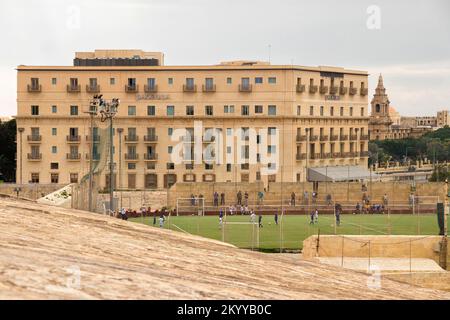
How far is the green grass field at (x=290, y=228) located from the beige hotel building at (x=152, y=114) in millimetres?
17786

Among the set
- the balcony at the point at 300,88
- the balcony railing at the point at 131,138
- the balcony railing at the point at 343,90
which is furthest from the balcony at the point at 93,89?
the balcony railing at the point at 343,90

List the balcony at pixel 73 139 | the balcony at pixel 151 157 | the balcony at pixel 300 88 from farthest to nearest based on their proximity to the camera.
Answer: the balcony at pixel 300 88, the balcony at pixel 73 139, the balcony at pixel 151 157

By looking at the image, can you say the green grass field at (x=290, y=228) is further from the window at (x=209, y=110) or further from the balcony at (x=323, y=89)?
the balcony at (x=323, y=89)

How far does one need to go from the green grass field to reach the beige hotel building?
58.4ft

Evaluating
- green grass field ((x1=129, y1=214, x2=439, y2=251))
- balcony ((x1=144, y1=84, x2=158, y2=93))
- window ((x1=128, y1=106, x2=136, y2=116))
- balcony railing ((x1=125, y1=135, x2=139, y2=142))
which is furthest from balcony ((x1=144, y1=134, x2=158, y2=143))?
green grass field ((x1=129, y1=214, x2=439, y2=251))

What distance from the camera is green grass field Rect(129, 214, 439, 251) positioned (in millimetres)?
48009

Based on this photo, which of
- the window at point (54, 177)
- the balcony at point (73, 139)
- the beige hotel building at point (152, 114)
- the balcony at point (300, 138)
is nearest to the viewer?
the window at point (54, 177)

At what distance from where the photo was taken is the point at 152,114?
270 feet

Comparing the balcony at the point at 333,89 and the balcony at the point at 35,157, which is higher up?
the balcony at the point at 333,89

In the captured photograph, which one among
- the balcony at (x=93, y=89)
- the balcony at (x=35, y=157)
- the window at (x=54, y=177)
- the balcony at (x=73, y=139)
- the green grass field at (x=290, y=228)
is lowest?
the green grass field at (x=290, y=228)

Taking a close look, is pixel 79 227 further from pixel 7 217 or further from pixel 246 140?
pixel 246 140

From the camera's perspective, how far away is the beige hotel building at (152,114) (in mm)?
81312

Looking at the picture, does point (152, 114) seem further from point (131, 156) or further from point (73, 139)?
point (73, 139)

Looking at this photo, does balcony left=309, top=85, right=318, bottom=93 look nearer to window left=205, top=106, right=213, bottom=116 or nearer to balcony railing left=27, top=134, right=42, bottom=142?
window left=205, top=106, right=213, bottom=116
